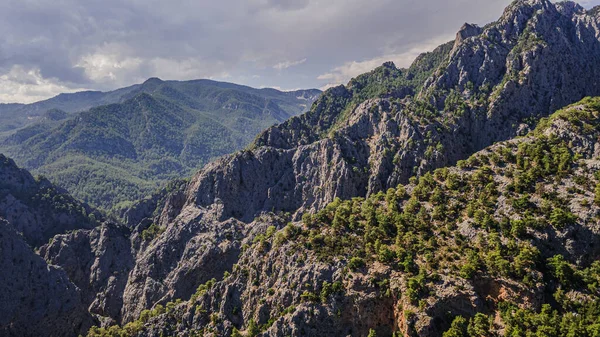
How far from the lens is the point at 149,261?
15550cm

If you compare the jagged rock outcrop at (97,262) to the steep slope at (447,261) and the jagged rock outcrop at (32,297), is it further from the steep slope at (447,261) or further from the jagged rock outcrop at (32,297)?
the steep slope at (447,261)

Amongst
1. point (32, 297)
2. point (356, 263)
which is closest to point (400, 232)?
point (356, 263)

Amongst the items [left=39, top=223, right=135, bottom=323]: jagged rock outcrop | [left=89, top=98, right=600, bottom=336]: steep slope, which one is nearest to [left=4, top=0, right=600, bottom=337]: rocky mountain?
[left=89, top=98, right=600, bottom=336]: steep slope

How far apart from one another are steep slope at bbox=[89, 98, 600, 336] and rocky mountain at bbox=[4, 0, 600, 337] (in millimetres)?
365

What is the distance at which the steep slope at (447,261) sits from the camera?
64.3 metres

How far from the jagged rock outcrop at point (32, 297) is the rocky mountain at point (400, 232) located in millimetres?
13251

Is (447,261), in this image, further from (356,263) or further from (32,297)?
(32,297)

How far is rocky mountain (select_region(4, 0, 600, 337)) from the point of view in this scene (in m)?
67.0

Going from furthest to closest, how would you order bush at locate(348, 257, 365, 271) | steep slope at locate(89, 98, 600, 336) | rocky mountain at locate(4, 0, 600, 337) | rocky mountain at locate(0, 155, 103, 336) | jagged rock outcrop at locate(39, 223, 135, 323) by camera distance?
jagged rock outcrop at locate(39, 223, 135, 323) < rocky mountain at locate(0, 155, 103, 336) < bush at locate(348, 257, 365, 271) < rocky mountain at locate(4, 0, 600, 337) < steep slope at locate(89, 98, 600, 336)

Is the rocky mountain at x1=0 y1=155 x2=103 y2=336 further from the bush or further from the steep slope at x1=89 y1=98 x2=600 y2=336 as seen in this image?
the bush

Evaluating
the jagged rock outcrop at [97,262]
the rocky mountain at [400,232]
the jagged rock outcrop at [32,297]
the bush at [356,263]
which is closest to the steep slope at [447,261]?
the bush at [356,263]

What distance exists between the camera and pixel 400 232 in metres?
85.1

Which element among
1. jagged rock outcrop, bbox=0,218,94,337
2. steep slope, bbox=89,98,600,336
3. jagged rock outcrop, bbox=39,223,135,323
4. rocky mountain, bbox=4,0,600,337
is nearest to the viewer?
steep slope, bbox=89,98,600,336

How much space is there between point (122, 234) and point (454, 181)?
169029 mm
